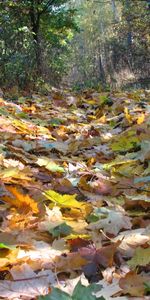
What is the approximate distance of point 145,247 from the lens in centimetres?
149

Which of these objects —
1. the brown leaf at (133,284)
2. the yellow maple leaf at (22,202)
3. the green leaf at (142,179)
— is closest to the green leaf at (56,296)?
the brown leaf at (133,284)

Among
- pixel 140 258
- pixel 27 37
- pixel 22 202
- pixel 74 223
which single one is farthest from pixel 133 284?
pixel 27 37

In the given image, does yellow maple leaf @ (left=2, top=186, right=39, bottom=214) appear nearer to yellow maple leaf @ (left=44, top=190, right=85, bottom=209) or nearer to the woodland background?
yellow maple leaf @ (left=44, top=190, right=85, bottom=209)

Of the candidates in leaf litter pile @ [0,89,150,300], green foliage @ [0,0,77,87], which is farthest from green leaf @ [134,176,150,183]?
green foliage @ [0,0,77,87]

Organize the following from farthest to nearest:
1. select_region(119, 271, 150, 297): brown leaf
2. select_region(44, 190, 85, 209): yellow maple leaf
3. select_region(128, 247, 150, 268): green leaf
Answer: select_region(44, 190, 85, 209): yellow maple leaf → select_region(128, 247, 150, 268): green leaf → select_region(119, 271, 150, 297): brown leaf

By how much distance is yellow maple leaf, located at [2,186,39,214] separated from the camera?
5.45 ft

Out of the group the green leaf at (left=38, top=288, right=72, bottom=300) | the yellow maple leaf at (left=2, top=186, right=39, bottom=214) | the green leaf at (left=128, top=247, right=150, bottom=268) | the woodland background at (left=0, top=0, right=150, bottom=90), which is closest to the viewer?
the green leaf at (left=38, top=288, right=72, bottom=300)

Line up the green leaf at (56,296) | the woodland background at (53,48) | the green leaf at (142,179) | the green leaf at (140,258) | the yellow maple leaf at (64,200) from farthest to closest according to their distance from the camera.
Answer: the woodland background at (53,48) < the green leaf at (142,179) < the yellow maple leaf at (64,200) < the green leaf at (140,258) < the green leaf at (56,296)

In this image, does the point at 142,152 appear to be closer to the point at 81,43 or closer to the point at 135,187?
the point at 135,187

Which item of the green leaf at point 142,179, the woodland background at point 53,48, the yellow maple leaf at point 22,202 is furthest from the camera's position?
the woodland background at point 53,48

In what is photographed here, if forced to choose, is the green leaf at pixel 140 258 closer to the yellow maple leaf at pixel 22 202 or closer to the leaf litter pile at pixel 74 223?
the leaf litter pile at pixel 74 223

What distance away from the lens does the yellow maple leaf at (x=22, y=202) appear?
1662 mm

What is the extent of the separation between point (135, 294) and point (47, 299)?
0.88 feet

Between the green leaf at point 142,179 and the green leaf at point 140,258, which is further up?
the green leaf at point 140,258
